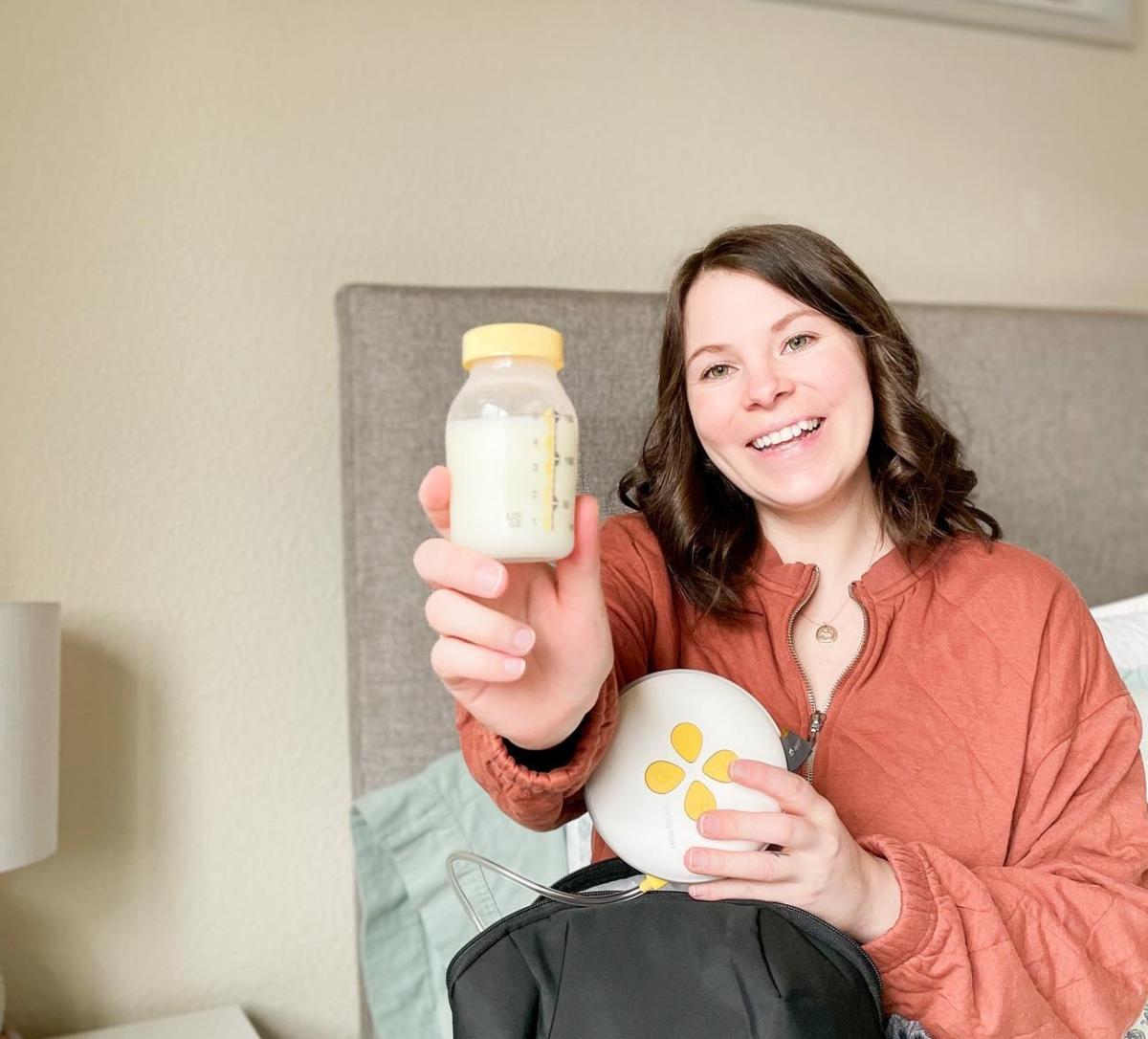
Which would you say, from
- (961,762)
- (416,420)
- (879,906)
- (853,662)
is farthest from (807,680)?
(416,420)

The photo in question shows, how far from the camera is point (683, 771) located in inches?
34.5

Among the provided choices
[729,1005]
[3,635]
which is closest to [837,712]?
[729,1005]

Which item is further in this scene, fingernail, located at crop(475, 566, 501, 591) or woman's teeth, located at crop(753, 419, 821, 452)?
woman's teeth, located at crop(753, 419, 821, 452)

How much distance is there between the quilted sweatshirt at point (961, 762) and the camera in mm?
843

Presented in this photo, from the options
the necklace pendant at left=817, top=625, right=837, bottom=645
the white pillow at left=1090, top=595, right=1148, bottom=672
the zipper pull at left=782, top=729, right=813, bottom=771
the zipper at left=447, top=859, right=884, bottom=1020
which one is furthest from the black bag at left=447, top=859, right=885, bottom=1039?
the white pillow at left=1090, top=595, right=1148, bottom=672

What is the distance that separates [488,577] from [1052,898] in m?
0.55

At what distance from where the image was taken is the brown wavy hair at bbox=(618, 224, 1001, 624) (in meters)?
1.08

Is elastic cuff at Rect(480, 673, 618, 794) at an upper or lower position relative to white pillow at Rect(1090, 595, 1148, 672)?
lower

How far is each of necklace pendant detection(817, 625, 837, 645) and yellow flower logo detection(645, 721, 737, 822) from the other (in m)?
0.27

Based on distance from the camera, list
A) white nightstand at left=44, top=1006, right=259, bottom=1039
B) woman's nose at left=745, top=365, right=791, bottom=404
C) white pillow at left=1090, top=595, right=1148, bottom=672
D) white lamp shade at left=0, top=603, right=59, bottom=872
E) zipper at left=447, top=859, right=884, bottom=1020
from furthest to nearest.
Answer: white pillow at left=1090, top=595, right=1148, bottom=672 < white nightstand at left=44, top=1006, right=259, bottom=1039 < white lamp shade at left=0, top=603, right=59, bottom=872 < woman's nose at left=745, top=365, right=791, bottom=404 < zipper at left=447, top=859, right=884, bottom=1020

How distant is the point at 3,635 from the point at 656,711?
675 millimetres

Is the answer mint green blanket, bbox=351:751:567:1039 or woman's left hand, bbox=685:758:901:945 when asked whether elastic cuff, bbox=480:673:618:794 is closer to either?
woman's left hand, bbox=685:758:901:945

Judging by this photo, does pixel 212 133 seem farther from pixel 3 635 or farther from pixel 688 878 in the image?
pixel 688 878

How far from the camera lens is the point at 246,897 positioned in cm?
148
